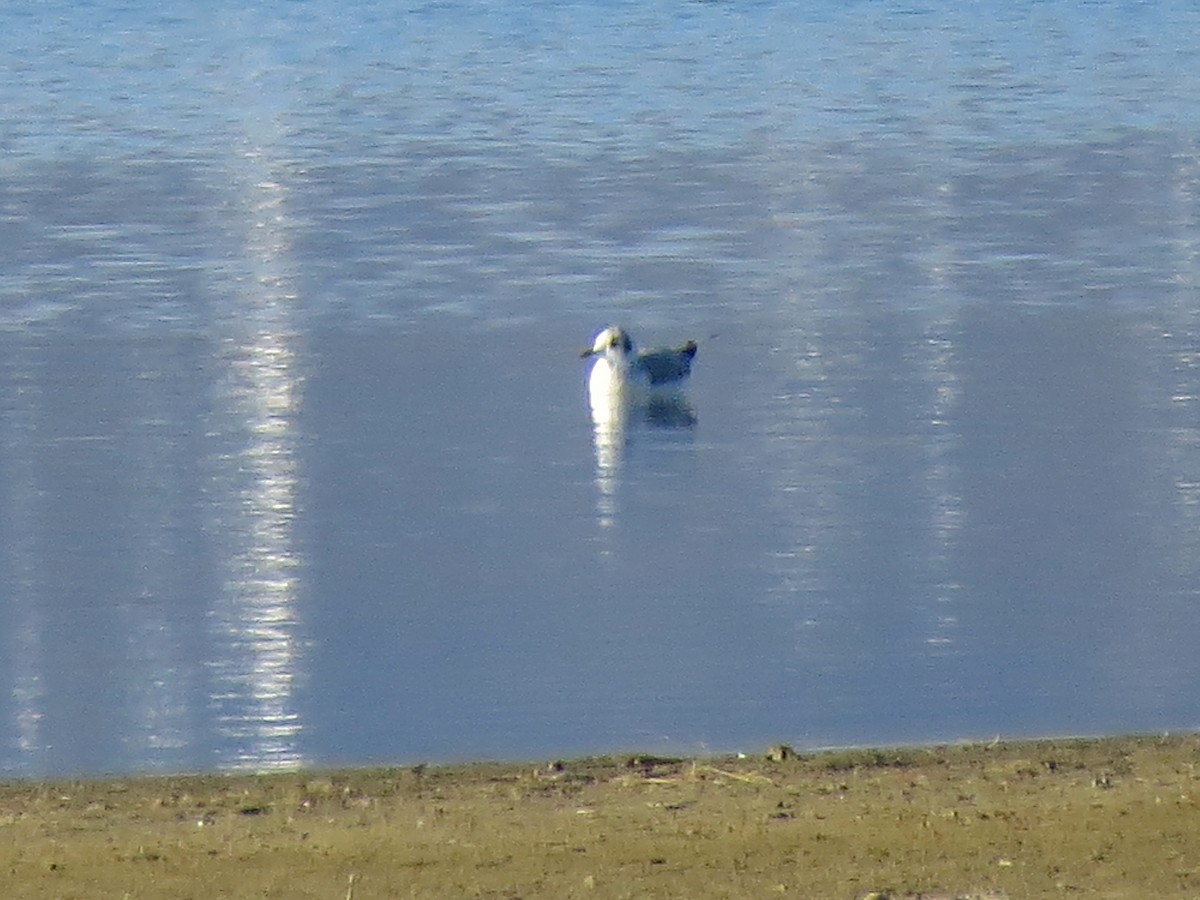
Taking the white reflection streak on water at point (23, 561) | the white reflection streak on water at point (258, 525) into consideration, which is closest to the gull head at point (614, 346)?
the white reflection streak on water at point (258, 525)

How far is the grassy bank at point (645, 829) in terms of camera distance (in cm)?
575

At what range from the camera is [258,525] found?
32.4ft

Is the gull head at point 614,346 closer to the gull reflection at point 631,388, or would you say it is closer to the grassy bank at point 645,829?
the gull reflection at point 631,388

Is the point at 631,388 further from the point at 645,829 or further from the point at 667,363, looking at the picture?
the point at 645,829

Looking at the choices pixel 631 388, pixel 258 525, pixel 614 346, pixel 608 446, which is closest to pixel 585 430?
pixel 608 446

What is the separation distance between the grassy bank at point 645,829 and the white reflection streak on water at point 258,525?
0.66 meters

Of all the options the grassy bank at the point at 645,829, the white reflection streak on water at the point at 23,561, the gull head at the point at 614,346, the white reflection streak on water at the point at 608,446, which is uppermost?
the grassy bank at the point at 645,829

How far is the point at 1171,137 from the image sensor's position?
66.8ft

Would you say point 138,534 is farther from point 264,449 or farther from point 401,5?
point 401,5

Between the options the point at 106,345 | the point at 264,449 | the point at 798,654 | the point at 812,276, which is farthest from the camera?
the point at 812,276

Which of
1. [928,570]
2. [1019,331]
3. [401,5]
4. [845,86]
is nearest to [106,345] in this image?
[1019,331]

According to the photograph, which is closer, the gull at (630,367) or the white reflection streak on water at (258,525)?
the white reflection streak on water at (258,525)

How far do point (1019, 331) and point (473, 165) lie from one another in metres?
6.90

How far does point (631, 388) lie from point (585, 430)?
1.35 ft
